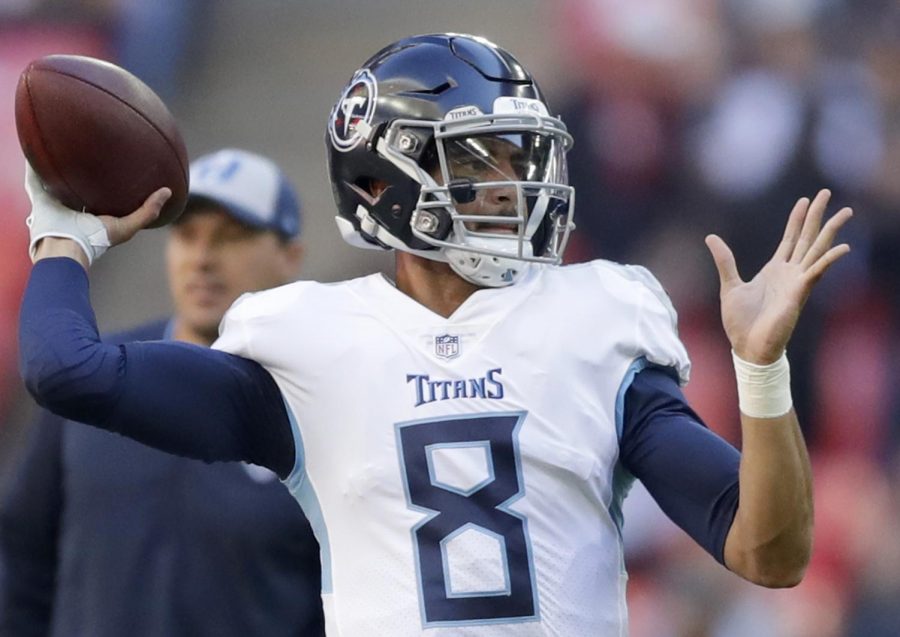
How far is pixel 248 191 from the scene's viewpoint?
298 cm

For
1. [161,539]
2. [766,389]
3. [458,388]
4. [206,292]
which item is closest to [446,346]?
[458,388]

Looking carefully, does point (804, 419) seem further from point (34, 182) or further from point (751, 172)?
point (34, 182)

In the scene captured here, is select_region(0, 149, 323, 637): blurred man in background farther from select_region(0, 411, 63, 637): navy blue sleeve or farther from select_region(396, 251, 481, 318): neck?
select_region(396, 251, 481, 318): neck

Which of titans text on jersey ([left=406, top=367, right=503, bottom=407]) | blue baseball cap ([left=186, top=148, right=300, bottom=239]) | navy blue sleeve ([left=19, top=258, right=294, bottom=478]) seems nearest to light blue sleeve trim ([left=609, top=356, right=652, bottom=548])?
titans text on jersey ([left=406, top=367, right=503, bottom=407])

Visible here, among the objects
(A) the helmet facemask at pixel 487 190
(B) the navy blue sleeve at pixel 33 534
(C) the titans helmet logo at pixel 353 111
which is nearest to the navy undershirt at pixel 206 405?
(A) the helmet facemask at pixel 487 190

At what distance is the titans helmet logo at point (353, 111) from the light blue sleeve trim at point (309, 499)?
0.39 metres

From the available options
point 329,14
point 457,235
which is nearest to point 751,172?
point 329,14

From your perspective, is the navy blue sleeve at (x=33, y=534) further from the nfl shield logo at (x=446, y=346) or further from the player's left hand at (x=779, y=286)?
the player's left hand at (x=779, y=286)

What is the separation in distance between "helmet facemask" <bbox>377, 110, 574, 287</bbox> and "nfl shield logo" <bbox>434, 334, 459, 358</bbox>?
92 mm

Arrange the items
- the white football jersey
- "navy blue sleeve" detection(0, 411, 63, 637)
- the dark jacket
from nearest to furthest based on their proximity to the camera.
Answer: the white football jersey
the dark jacket
"navy blue sleeve" detection(0, 411, 63, 637)

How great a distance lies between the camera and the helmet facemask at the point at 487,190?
191 centimetres

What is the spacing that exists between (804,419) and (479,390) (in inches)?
95.6

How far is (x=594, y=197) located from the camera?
434cm

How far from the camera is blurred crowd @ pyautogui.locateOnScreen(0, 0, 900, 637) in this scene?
4.03 meters
